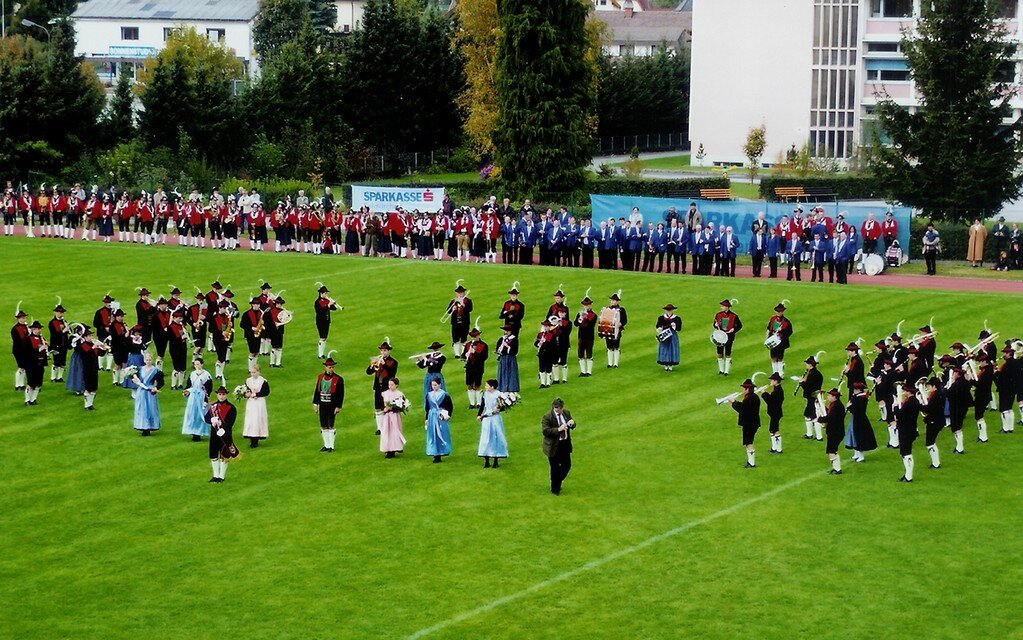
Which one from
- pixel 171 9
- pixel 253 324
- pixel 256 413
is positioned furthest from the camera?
pixel 171 9

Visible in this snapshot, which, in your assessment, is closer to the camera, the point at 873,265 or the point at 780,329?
the point at 780,329

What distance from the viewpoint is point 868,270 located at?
5078cm

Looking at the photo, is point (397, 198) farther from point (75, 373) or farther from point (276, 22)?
point (276, 22)

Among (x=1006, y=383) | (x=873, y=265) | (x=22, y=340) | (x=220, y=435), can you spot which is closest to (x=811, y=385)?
(x=1006, y=383)

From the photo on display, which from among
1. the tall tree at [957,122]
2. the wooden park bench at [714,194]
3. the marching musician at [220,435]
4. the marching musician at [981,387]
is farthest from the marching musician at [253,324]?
the wooden park bench at [714,194]

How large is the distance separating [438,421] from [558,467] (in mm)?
3007

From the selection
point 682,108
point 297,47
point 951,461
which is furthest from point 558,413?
point 682,108

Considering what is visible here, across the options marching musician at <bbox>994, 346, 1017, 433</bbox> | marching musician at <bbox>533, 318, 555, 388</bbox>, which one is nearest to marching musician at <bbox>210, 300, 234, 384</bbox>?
marching musician at <bbox>533, 318, 555, 388</bbox>

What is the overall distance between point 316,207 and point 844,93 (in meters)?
48.8

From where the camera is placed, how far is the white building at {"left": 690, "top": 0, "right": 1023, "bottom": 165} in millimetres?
92875

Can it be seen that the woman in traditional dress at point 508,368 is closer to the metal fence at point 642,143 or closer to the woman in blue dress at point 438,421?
the woman in blue dress at point 438,421

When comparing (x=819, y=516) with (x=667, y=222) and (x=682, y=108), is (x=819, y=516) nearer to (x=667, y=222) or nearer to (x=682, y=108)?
(x=667, y=222)

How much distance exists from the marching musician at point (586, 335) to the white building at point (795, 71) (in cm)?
5759

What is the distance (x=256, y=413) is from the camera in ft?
98.7
